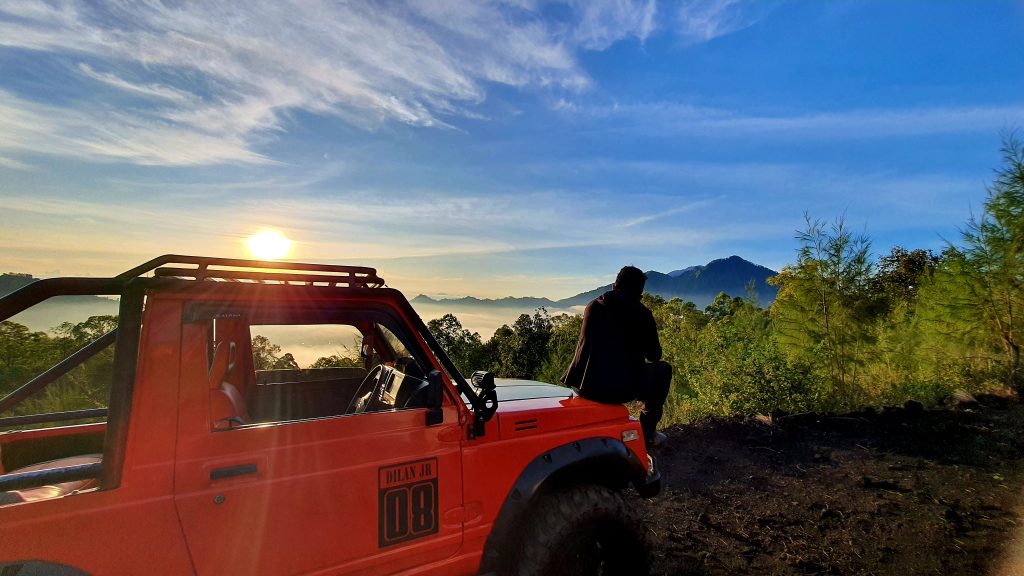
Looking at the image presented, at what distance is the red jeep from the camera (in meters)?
1.96

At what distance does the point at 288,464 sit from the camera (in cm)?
224

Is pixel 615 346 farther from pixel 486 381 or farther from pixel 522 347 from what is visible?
pixel 522 347

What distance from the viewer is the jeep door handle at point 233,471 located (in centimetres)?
209

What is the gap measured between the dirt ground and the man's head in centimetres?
206

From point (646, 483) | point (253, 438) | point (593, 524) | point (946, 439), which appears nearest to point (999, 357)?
point (946, 439)

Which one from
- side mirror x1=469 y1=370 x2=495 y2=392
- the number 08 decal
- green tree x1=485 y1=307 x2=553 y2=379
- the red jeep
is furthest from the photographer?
green tree x1=485 y1=307 x2=553 y2=379

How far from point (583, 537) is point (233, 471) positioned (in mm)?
1956

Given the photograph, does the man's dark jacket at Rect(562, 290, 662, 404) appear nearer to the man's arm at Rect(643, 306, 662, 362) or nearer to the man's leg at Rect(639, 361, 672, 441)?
the man's arm at Rect(643, 306, 662, 362)

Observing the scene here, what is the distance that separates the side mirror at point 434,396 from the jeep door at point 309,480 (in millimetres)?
49

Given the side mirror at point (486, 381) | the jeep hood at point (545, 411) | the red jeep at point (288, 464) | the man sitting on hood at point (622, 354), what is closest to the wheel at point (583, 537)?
the red jeep at point (288, 464)

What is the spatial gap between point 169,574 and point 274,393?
1.92m

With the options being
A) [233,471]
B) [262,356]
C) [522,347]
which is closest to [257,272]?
[233,471]

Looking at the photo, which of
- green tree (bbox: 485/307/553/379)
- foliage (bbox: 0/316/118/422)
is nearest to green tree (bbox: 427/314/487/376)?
green tree (bbox: 485/307/553/379)

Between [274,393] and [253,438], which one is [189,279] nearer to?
[253,438]
